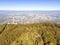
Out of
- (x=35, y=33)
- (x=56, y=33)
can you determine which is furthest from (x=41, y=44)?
(x=56, y=33)

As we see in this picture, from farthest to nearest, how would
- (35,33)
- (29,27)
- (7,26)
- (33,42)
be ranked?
1. (7,26)
2. (29,27)
3. (35,33)
4. (33,42)

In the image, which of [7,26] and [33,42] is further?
[7,26]

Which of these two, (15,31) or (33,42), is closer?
(33,42)

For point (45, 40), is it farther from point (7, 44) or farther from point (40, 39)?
point (7, 44)

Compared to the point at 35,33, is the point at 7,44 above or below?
below

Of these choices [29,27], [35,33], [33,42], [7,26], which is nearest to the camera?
[33,42]

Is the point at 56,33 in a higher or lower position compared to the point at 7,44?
higher

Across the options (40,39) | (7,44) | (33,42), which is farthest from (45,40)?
(7,44)

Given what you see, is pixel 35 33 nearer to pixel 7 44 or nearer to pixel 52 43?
pixel 52 43

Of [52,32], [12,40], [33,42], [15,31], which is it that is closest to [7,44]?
[12,40]
